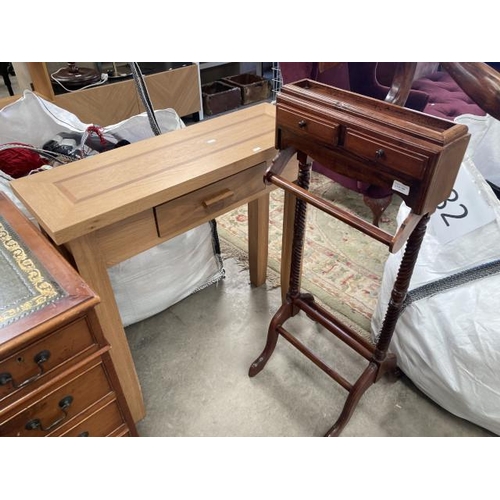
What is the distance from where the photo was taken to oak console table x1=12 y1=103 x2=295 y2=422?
36.2 inches

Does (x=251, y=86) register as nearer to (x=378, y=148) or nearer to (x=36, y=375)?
(x=378, y=148)

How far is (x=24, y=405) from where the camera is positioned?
2.59 ft

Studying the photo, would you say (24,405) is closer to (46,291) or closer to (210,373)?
(46,291)

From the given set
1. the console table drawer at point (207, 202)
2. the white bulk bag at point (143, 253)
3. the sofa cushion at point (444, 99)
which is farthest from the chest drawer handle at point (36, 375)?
the sofa cushion at point (444, 99)

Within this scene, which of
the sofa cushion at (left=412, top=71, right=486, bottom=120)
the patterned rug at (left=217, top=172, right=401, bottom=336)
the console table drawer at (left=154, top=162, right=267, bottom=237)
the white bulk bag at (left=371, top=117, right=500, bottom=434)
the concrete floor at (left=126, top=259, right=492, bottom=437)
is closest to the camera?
the console table drawer at (left=154, top=162, right=267, bottom=237)

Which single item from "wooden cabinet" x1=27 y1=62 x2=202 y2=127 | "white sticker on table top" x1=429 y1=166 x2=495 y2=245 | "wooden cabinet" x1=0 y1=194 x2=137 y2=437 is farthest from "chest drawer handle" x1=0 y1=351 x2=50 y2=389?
"wooden cabinet" x1=27 y1=62 x2=202 y2=127

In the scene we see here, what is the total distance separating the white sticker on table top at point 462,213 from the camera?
124 cm

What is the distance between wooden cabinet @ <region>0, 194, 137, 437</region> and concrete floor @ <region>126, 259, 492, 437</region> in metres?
0.46

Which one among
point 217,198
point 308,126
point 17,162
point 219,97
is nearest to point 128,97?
point 219,97

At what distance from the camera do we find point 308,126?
0.95 metres

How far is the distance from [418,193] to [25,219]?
0.89 m

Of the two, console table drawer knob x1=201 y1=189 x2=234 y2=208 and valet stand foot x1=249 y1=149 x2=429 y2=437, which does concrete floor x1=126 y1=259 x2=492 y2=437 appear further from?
console table drawer knob x1=201 y1=189 x2=234 y2=208

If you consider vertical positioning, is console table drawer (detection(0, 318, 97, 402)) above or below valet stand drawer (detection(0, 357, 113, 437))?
above

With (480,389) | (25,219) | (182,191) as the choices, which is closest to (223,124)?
(182,191)
